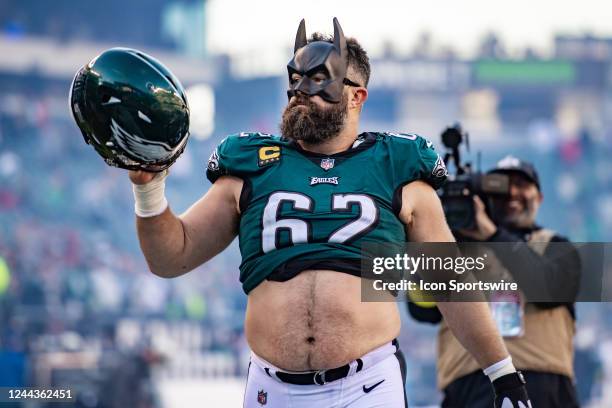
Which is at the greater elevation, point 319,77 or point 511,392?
point 319,77

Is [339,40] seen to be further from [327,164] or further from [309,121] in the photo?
[327,164]

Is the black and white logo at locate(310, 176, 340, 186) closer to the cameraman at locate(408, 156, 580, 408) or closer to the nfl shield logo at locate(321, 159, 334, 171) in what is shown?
the nfl shield logo at locate(321, 159, 334, 171)

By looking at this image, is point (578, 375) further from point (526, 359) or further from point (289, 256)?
point (289, 256)

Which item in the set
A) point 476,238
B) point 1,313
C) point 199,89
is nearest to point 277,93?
point 199,89

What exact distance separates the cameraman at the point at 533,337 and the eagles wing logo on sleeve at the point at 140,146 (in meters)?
2.66

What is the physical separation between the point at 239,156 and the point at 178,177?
3081cm

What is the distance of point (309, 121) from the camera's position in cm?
378

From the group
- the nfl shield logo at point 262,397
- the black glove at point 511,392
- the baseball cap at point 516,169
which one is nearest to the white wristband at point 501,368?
the black glove at point 511,392

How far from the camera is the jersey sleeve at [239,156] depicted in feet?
A: 12.6

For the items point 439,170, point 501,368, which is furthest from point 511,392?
point 439,170

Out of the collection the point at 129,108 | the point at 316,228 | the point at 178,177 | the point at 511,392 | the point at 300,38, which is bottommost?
the point at 511,392

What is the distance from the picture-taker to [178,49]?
48156mm

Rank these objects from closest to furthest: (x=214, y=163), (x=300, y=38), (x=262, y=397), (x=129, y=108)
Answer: (x=129, y=108), (x=262, y=397), (x=214, y=163), (x=300, y=38)

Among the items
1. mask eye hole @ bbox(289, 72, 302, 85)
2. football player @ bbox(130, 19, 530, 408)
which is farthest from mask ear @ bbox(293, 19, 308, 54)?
mask eye hole @ bbox(289, 72, 302, 85)
